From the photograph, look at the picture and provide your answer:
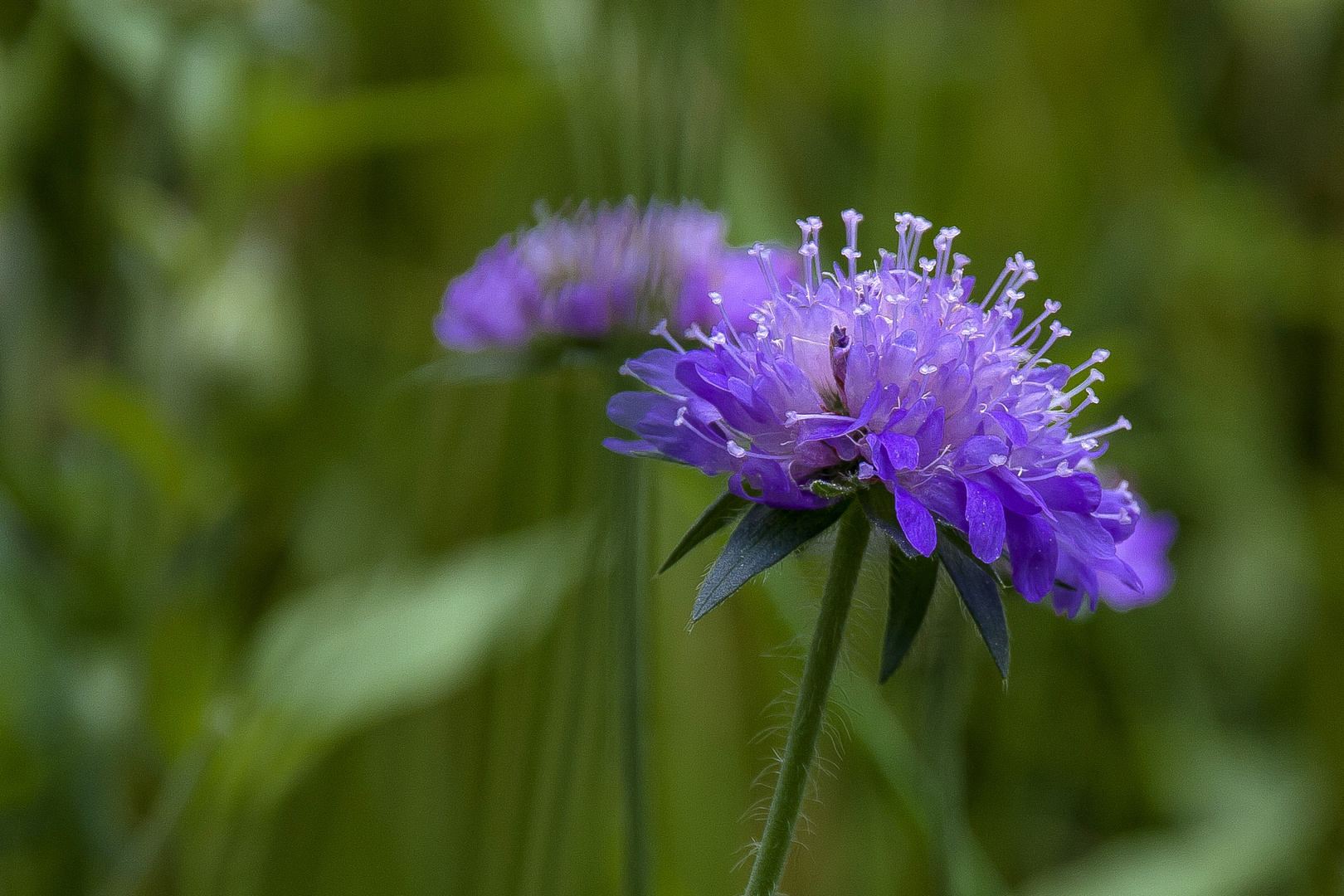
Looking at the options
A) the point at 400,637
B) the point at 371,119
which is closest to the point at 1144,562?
the point at 400,637

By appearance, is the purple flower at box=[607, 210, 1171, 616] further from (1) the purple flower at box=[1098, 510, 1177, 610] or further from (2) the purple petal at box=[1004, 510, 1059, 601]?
(1) the purple flower at box=[1098, 510, 1177, 610]

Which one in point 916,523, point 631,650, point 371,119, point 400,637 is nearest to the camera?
point 916,523

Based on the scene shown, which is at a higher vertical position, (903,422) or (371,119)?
(371,119)

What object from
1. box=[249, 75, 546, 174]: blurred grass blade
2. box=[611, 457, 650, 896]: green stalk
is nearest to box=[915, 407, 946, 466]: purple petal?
box=[611, 457, 650, 896]: green stalk

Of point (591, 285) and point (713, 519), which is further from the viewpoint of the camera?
point (591, 285)

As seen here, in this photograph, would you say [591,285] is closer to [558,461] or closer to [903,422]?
[558,461]

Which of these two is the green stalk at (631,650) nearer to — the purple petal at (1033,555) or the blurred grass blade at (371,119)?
the purple petal at (1033,555)
